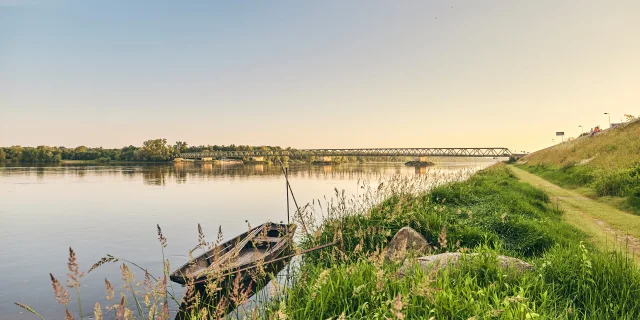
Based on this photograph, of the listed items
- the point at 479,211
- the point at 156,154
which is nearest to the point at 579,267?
the point at 479,211

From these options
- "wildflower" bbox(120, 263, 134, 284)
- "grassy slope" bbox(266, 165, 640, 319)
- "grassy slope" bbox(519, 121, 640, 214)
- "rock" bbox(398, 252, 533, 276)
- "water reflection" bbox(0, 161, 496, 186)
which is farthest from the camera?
"water reflection" bbox(0, 161, 496, 186)

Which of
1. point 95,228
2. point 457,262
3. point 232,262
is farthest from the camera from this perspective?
point 95,228

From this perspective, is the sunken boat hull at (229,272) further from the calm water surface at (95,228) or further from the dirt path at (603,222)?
the dirt path at (603,222)

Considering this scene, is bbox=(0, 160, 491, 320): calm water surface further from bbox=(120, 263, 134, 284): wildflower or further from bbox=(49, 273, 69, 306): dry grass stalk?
bbox=(49, 273, 69, 306): dry grass stalk

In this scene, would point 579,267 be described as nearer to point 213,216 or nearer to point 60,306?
point 60,306

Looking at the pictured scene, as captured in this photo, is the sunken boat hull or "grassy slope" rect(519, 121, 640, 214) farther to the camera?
"grassy slope" rect(519, 121, 640, 214)

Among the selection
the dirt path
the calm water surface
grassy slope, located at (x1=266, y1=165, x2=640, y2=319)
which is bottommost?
the calm water surface

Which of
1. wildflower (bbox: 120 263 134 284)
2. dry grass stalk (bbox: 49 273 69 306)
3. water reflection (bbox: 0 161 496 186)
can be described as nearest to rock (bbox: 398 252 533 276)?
wildflower (bbox: 120 263 134 284)

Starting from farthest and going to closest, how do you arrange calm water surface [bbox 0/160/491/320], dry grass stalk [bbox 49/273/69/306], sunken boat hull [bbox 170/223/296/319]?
calm water surface [bbox 0/160/491/320] < sunken boat hull [bbox 170/223/296/319] < dry grass stalk [bbox 49/273/69/306]

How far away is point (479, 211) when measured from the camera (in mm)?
13938

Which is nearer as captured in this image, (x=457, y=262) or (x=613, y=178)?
(x=457, y=262)

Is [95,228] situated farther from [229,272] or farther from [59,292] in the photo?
[59,292]

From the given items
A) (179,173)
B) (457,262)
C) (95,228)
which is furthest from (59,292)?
(179,173)

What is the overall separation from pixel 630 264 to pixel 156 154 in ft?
693
